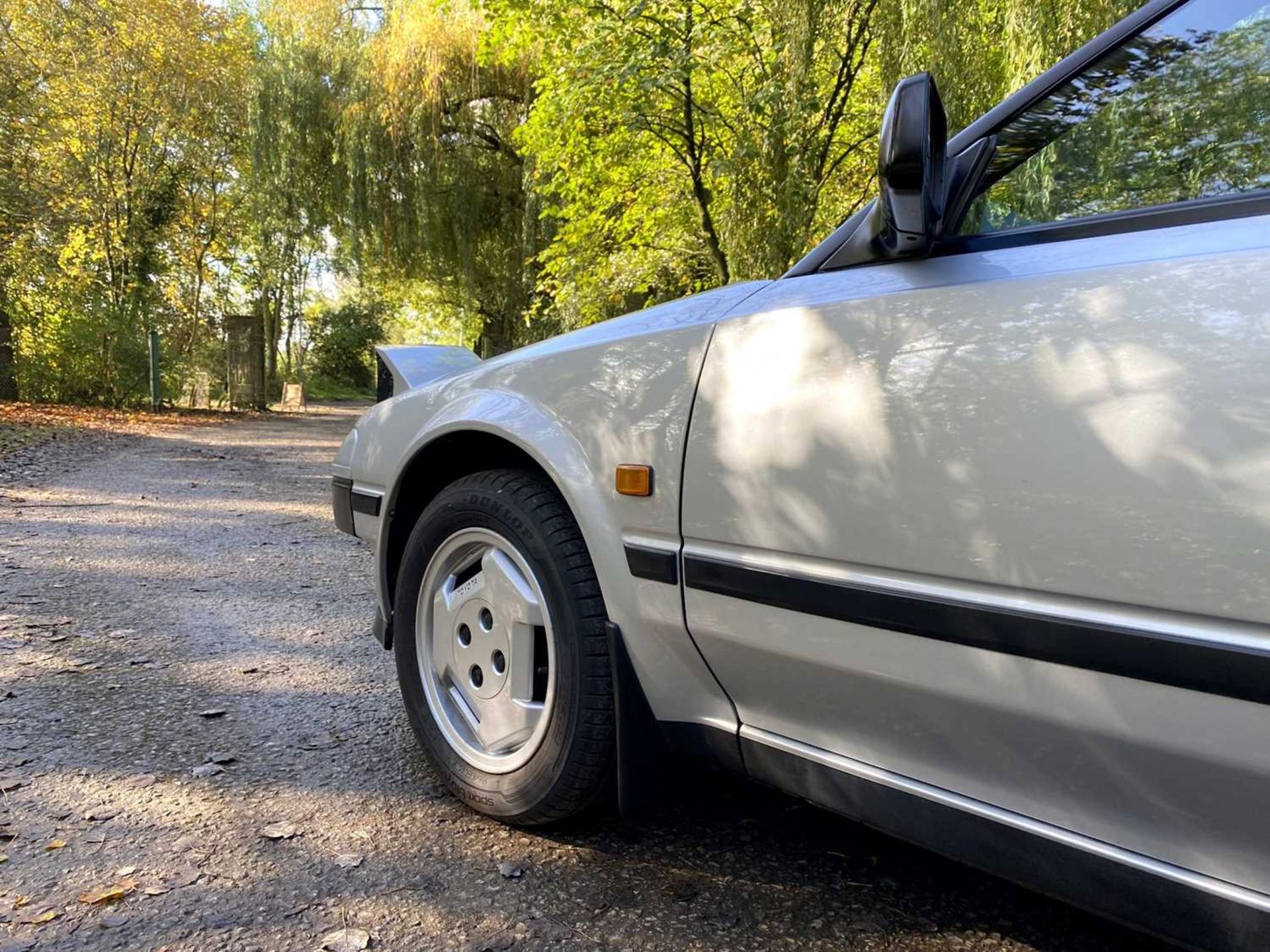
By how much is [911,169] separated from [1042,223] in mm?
293

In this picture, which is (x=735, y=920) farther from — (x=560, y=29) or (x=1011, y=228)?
(x=560, y=29)

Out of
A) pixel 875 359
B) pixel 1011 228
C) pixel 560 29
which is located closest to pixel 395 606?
pixel 875 359

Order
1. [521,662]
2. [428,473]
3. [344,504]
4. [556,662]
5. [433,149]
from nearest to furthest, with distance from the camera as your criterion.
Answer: [556,662], [521,662], [428,473], [344,504], [433,149]

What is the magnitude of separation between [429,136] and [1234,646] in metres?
15.8

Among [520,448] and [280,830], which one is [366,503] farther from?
[280,830]

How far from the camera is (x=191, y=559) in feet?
15.8

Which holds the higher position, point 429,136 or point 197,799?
point 429,136

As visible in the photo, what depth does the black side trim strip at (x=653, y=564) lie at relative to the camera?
167cm

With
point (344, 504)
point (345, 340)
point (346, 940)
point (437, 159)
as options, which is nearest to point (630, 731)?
point (346, 940)

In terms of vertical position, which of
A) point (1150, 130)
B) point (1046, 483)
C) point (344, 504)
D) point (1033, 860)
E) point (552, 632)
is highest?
point (1150, 130)

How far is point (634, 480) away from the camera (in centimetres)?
174

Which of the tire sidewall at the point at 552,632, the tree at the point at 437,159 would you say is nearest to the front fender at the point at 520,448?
the tire sidewall at the point at 552,632

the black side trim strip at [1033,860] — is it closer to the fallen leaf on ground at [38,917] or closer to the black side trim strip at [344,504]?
the fallen leaf on ground at [38,917]

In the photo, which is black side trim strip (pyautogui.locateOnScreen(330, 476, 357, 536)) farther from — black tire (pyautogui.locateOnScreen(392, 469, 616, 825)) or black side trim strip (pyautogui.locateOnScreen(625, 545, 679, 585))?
black side trim strip (pyautogui.locateOnScreen(625, 545, 679, 585))
